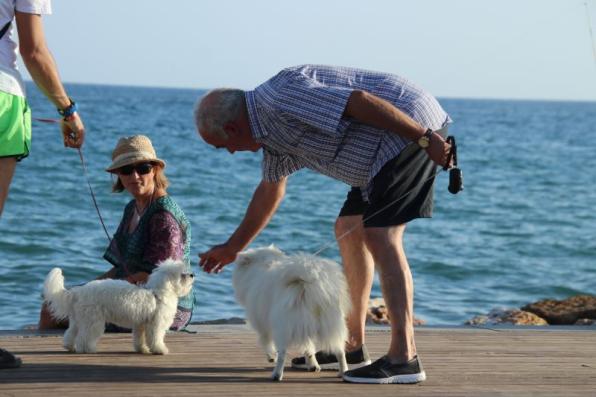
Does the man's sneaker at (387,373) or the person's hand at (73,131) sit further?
the person's hand at (73,131)

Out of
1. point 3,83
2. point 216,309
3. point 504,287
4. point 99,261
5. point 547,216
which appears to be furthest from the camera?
point 547,216

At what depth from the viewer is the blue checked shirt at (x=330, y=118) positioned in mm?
4773

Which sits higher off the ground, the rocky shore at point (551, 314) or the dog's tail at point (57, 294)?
the dog's tail at point (57, 294)

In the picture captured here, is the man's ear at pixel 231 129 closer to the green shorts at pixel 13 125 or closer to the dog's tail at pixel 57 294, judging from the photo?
the green shorts at pixel 13 125

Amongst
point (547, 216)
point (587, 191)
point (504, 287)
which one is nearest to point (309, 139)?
point (504, 287)

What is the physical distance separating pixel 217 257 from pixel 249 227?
0.76 feet

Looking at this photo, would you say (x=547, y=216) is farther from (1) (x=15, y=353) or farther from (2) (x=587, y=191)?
(1) (x=15, y=353)

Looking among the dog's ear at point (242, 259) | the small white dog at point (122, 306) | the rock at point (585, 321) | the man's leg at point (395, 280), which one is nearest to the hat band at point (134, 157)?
the small white dog at point (122, 306)

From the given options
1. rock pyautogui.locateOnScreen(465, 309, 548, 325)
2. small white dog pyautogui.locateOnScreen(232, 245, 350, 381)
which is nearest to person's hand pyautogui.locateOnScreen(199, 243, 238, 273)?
small white dog pyautogui.locateOnScreen(232, 245, 350, 381)

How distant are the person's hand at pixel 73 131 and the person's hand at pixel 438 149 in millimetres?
1680

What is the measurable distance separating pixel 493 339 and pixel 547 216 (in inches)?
702

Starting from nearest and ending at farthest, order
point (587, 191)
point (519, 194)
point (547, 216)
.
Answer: point (547, 216)
point (519, 194)
point (587, 191)

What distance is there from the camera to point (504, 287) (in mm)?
14539

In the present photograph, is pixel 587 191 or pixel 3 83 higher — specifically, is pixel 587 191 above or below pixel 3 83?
below
